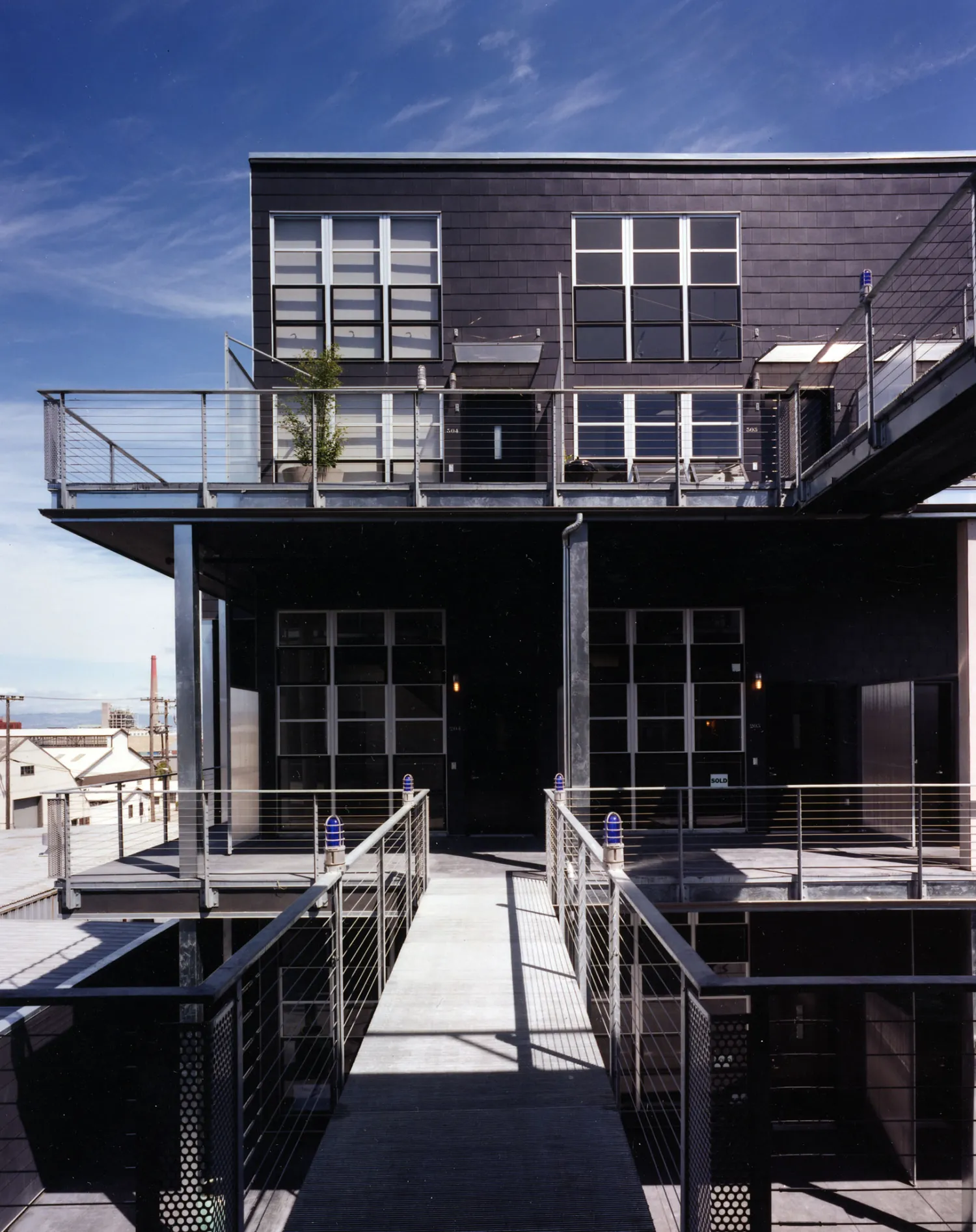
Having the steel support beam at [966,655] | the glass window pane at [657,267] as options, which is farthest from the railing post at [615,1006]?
the glass window pane at [657,267]

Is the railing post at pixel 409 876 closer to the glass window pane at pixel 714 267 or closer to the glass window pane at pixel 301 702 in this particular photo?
the glass window pane at pixel 301 702

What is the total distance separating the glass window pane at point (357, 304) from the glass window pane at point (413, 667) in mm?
4797

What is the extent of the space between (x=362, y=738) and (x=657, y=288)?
7715 mm

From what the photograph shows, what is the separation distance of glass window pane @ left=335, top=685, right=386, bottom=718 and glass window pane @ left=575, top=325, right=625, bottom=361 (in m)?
5.68

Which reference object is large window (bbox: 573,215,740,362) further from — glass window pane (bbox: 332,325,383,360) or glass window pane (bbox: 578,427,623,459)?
glass window pane (bbox: 332,325,383,360)

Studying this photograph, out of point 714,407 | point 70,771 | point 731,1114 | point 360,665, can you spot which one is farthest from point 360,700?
point 70,771

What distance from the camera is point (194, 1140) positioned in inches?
81.9

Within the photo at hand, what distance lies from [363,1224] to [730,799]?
952 centimetres

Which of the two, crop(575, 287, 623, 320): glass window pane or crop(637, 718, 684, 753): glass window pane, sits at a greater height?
crop(575, 287, 623, 320): glass window pane

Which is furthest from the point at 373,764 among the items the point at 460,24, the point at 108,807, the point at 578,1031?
the point at 108,807

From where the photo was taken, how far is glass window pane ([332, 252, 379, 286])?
40.1 feet

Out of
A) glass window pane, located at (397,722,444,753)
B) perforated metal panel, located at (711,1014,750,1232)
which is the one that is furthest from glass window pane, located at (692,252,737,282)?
perforated metal panel, located at (711,1014,750,1232)

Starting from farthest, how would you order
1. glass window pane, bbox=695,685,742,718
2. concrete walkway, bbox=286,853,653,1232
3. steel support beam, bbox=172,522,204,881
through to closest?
glass window pane, bbox=695,685,742,718, steel support beam, bbox=172,522,204,881, concrete walkway, bbox=286,853,653,1232

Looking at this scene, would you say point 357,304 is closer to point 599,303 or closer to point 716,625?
point 599,303
